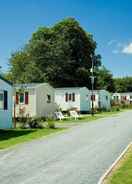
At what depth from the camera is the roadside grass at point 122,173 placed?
30.8 ft

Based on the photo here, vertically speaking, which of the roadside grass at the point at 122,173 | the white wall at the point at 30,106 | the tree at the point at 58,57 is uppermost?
the tree at the point at 58,57

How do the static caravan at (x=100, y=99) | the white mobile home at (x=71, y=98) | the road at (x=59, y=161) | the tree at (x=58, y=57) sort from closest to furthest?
the road at (x=59, y=161) < the white mobile home at (x=71, y=98) < the static caravan at (x=100, y=99) < the tree at (x=58, y=57)

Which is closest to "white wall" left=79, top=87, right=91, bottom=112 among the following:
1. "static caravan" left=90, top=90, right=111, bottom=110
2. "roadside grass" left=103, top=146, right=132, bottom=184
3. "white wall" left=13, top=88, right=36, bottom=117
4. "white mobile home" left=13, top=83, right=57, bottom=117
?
"static caravan" left=90, top=90, right=111, bottom=110

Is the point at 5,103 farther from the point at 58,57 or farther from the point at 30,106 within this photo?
the point at 58,57

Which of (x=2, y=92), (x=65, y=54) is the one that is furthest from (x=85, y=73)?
(x=2, y=92)

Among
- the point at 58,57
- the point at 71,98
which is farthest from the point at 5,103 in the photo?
the point at 58,57

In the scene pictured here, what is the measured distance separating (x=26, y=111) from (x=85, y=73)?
95.0ft

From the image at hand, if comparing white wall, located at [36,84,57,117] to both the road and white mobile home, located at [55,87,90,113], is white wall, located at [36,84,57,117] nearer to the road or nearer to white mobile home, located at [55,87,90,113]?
white mobile home, located at [55,87,90,113]

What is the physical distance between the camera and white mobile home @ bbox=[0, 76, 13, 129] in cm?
2658

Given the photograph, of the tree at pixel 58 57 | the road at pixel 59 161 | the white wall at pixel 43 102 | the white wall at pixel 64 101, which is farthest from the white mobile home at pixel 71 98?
the road at pixel 59 161

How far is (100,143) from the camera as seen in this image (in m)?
17.8

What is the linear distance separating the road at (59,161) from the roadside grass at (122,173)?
1.08ft

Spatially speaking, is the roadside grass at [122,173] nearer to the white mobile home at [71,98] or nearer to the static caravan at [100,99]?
the white mobile home at [71,98]

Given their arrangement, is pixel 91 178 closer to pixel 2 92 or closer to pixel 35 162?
pixel 35 162
